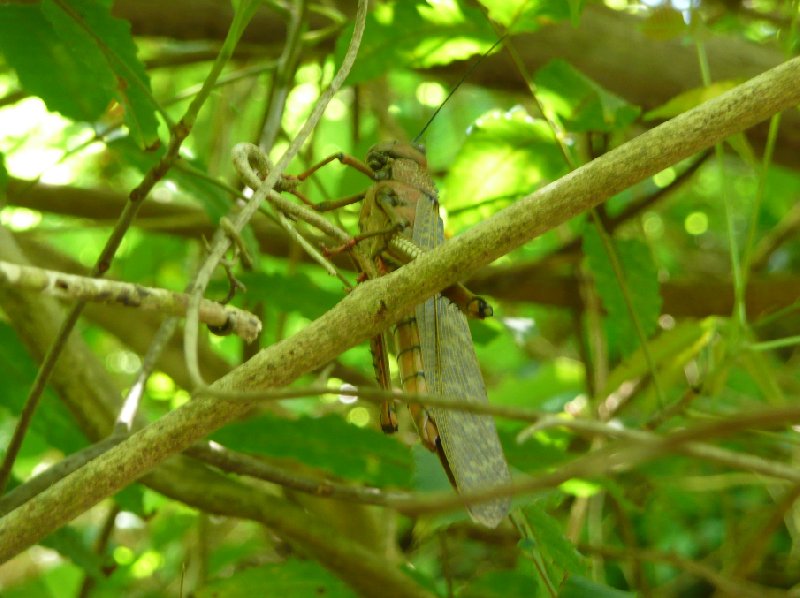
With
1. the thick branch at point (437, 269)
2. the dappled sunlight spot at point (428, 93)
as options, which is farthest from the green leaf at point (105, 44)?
the dappled sunlight spot at point (428, 93)

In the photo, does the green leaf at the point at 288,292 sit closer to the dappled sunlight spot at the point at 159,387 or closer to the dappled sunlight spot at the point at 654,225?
the dappled sunlight spot at the point at 159,387

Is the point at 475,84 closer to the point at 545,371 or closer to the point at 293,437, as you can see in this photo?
the point at 545,371

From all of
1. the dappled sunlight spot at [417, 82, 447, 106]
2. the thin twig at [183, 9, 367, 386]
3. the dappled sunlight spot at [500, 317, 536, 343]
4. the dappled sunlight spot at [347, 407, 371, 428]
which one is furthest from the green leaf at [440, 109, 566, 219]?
the dappled sunlight spot at [347, 407, 371, 428]

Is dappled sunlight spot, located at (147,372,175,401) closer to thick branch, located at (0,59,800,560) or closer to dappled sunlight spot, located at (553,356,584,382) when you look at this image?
dappled sunlight spot, located at (553,356,584,382)

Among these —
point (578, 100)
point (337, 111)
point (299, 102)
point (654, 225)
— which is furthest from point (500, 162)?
point (654, 225)

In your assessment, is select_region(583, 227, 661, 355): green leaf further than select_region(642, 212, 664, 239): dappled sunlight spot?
No

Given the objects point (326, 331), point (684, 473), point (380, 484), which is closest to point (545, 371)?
point (684, 473)
